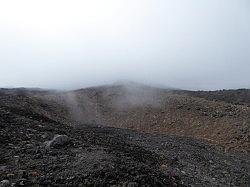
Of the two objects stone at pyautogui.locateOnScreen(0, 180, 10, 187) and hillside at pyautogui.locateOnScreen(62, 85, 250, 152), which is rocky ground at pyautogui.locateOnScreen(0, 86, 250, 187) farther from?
hillside at pyautogui.locateOnScreen(62, 85, 250, 152)

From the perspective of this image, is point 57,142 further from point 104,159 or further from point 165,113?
point 165,113

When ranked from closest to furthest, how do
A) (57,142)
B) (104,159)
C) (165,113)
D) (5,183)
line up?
1. (5,183)
2. (104,159)
3. (57,142)
4. (165,113)

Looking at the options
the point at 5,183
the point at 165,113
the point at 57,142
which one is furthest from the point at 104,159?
the point at 165,113

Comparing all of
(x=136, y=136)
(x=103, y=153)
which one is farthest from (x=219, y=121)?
(x=103, y=153)

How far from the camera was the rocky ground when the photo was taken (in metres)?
8.11

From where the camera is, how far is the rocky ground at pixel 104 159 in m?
8.11

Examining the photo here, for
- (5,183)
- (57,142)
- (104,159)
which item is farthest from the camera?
(57,142)

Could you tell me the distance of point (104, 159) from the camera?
359 inches

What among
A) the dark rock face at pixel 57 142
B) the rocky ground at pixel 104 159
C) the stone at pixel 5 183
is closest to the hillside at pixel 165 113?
the rocky ground at pixel 104 159

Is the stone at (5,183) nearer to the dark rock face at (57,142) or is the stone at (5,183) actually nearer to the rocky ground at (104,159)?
the rocky ground at (104,159)

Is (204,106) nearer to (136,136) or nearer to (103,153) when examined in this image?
(136,136)

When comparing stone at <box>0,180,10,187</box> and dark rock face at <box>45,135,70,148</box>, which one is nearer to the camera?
stone at <box>0,180,10,187</box>

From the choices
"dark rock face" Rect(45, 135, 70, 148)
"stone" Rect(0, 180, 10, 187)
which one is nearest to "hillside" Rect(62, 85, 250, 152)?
"dark rock face" Rect(45, 135, 70, 148)

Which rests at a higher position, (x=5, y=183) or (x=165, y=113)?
(x=165, y=113)
